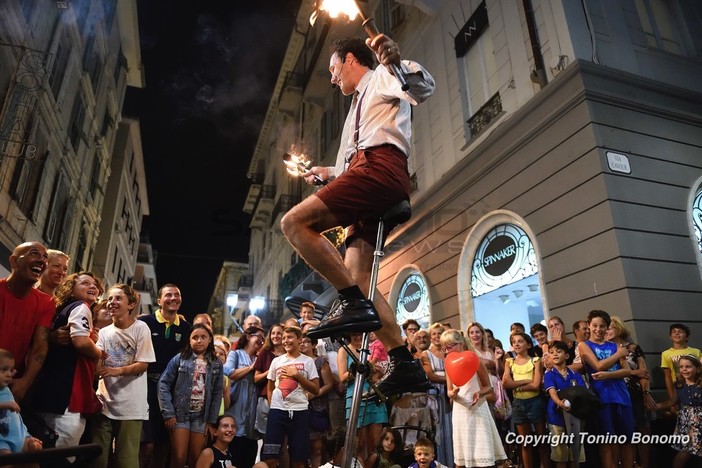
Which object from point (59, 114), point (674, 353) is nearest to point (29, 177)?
point (59, 114)

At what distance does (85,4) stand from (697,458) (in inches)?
734

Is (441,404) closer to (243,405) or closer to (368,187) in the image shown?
(243,405)

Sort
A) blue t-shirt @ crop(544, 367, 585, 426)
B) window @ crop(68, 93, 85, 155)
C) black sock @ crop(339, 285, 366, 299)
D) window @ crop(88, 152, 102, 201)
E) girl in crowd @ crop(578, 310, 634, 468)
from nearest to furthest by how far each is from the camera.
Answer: black sock @ crop(339, 285, 366, 299), girl in crowd @ crop(578, 310, 634, 468), blue t-shirt @ crop(544, 367, 585, 426), window @ crop(68, 93, 85, 155), window @ crop(88, 152, 102, 201)

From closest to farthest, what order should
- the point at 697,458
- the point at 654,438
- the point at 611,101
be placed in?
the point at 697,458 → the point at 654,438 → the point at 611,101

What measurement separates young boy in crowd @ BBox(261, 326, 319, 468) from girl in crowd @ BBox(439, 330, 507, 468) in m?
1.62

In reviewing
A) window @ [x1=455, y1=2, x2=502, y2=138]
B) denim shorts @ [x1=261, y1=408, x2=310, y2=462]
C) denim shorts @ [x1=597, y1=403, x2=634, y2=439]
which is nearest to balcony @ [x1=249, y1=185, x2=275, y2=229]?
window @ [x1=455, y1=2, x2=502, y2=138]

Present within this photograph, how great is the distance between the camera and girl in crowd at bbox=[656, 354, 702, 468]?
510cm

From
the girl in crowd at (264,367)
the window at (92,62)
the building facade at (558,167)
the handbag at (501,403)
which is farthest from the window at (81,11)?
the handbag at (501,403)

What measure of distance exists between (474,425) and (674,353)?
2.89 meters

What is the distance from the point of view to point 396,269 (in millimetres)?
12727

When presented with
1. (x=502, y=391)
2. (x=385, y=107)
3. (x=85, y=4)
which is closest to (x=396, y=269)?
(x=502, y=391)

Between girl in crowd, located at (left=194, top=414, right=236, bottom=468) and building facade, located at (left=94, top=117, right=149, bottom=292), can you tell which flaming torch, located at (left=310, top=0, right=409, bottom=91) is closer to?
girl in crowd, located at (left=194, top=414, right=236, bottom=468)

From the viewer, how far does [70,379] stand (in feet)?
11.5

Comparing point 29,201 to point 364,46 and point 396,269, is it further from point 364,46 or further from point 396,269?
point 364,46
